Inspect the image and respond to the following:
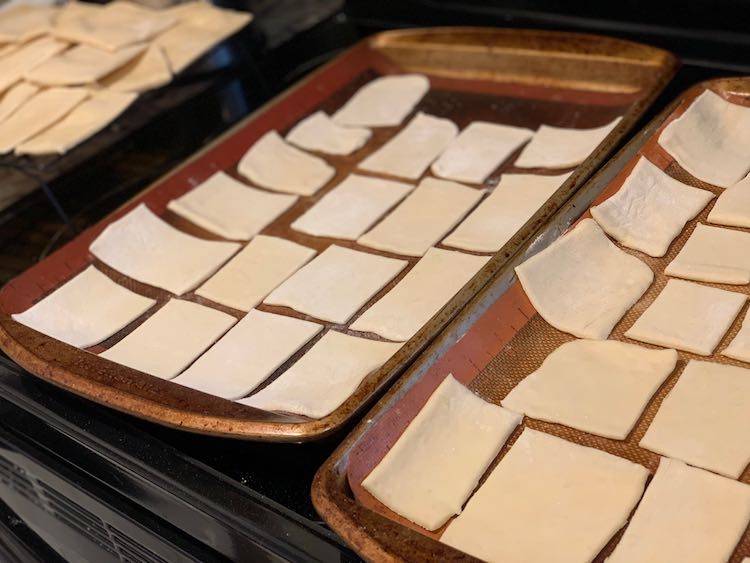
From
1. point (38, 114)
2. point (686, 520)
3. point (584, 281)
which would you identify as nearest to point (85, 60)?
point (38, 114)

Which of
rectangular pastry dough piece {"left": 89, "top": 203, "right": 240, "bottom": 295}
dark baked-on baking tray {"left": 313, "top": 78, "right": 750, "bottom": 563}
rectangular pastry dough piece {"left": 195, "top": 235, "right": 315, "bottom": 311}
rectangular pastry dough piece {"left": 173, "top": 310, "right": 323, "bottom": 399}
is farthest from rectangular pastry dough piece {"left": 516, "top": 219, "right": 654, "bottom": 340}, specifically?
rectangular pastry dough piece {"left": 89, "top": 203, "right": 240, "bottom": 295}

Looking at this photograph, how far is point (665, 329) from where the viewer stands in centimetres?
140

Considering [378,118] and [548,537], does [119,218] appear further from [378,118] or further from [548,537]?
[548,537]

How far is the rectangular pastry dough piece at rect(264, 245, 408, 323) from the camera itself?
166 cm

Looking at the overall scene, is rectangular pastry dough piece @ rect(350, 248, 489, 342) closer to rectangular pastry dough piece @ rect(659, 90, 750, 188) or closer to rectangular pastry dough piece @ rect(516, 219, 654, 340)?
rectangular pastry dough piece @ rect(516, 219, 654, 340)

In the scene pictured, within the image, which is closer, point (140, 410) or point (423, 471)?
point (423, 471)

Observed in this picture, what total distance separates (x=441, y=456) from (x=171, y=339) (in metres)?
0.67

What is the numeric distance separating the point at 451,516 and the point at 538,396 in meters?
0.26

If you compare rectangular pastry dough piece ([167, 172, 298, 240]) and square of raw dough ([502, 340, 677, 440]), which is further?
rectangular pastry dough piece ([167, 172, 298, 240])

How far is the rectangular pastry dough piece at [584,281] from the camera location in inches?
57.2

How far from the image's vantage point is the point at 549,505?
1157mm

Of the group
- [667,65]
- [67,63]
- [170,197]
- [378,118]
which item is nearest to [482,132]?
[378,118]

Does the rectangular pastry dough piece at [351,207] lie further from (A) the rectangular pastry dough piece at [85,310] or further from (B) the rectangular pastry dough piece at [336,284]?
(A) the rectangular pastry dough piece at [85,310]

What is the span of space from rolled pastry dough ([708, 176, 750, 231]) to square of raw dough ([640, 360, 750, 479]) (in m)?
0.40
